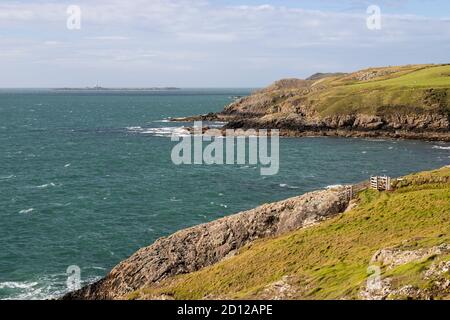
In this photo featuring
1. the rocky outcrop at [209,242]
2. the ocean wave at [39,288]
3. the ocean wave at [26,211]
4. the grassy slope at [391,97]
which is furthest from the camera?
the grassy slope at [391,97]

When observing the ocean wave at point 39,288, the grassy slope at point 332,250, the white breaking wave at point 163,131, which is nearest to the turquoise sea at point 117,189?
the ocean wave at point 39,288

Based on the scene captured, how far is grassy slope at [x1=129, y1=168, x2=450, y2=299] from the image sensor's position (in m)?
28.0

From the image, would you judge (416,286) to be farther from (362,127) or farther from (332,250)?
(362,127)

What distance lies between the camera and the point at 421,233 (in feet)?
102

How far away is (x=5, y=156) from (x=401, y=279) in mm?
106716

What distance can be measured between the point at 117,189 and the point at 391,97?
307ft

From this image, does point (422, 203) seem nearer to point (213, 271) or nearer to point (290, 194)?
point (213, 271)

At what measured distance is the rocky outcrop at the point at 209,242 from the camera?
1528 inches

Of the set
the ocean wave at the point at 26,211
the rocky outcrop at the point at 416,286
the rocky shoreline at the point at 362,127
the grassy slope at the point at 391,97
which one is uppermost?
the grassy slope at the point at 391,97

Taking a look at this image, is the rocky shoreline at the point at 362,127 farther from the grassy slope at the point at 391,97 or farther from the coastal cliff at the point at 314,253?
the coastal cliff at the point at 314,253

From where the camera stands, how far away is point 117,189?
261 ft

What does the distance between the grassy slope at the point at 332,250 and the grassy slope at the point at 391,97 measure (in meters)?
99.9

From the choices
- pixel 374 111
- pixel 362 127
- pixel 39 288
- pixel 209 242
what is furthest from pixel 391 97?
Result: pixel 39 288
